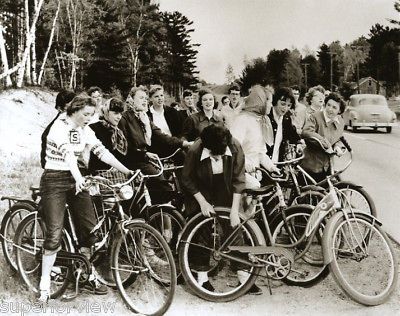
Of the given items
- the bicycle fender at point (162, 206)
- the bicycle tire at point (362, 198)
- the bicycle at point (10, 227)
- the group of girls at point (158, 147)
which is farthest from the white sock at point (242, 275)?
the bicycle at point (10, 227)

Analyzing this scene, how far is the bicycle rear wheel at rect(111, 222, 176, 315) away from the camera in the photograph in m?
3.76

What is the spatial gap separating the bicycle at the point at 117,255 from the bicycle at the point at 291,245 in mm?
311

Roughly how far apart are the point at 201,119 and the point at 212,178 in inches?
77.5

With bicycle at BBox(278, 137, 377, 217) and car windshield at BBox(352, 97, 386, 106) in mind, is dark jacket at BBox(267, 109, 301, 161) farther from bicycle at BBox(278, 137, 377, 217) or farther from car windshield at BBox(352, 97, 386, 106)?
Result: car windshield at BBox(352, 97, 386, 106)

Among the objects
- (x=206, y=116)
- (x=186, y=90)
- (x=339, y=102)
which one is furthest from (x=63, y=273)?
(x=186, y=90)

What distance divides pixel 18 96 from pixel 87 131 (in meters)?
14.0

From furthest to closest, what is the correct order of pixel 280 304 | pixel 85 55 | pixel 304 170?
pixel 85 55 → pixel 304 170 → pixel 280 304

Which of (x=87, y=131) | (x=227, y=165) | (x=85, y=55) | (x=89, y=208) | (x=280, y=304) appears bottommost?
(x=280, y=304)

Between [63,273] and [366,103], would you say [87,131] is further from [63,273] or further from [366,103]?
[366,103]

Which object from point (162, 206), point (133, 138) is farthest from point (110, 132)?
point (162, 206)

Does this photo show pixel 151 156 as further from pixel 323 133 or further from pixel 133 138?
pixel 323 133

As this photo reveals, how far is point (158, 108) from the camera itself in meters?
6.42

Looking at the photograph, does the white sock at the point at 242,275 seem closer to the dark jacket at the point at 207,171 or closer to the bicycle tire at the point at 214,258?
the bicycle tire at the point at 214,258

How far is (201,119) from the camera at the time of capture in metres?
6.15
